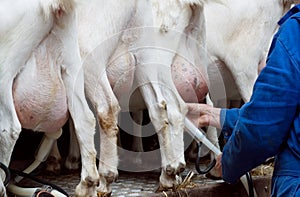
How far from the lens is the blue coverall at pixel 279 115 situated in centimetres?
243

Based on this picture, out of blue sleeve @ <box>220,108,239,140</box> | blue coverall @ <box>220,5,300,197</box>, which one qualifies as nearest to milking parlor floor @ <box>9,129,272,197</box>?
blue sleeve @ <box>220,108,239,140</box>

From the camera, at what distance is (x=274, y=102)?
2.45 m

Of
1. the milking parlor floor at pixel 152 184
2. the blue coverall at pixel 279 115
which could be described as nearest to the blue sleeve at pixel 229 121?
the blue coverall at pixel 279 115

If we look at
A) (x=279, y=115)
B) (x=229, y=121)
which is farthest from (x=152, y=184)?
(x=279, y=115)

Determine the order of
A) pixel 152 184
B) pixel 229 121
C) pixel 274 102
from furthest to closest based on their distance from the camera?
pixel 152 184 < pixel 229 121 < pixel 274 102

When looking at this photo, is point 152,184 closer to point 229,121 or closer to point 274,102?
point 229,121

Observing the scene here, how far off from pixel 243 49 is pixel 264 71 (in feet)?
13.2

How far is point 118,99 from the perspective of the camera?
5664 mm

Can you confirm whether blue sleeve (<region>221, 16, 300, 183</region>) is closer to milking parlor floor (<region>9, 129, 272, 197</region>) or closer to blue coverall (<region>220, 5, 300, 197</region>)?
blue coverall (<region>220, 5, 300, 197</region>)

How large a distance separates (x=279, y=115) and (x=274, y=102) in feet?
0.15

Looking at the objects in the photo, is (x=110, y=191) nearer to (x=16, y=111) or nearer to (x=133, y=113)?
(x=16, y=111)

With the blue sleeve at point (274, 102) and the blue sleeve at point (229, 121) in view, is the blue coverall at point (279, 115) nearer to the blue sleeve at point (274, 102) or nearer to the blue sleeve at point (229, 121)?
the blue sleeve at point (274, 102)

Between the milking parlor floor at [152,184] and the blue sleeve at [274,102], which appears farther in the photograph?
the milking parlor floor at [152,184]

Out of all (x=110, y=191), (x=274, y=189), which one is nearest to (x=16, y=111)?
(x=110, y=191)
